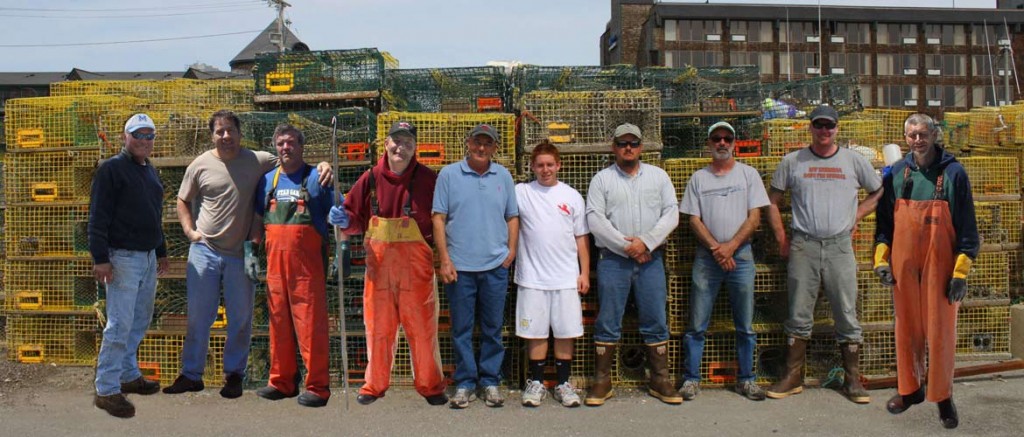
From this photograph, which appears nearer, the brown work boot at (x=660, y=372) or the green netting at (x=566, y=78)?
the brown work boot at (x=660, y=372)

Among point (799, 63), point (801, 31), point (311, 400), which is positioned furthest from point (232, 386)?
point (801, 31)

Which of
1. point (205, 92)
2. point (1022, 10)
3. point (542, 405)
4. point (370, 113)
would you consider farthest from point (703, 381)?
point (1022, 10)

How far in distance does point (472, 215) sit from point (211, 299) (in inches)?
76.8

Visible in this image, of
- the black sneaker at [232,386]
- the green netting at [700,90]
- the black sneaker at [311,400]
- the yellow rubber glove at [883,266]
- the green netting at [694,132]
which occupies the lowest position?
the black sneaker at [311,400]

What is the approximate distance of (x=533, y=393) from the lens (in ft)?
21.7

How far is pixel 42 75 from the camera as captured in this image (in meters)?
63.4

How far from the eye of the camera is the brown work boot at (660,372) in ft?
22.4

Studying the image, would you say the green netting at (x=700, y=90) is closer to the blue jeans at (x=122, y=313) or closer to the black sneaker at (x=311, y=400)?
the black sneaker at (x=311, y=400)

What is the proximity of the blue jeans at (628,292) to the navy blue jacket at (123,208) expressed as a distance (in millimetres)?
3535

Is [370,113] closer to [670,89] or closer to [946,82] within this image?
[670,89]

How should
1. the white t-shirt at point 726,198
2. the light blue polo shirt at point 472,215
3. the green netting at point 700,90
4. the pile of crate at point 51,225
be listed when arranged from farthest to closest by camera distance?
the pile of crate at point 51,225 < the green netting at point 700,90 < the white t-shirt at point 726,198 < the light blue polo shirt at point 472,215

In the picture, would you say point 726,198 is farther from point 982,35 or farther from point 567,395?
point 982,35

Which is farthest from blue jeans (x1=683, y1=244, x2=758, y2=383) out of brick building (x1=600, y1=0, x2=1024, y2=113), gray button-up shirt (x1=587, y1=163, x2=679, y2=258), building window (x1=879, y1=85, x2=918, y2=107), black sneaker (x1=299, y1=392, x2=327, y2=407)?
building window (x1=879, y1=85, x2=918, y2=107)

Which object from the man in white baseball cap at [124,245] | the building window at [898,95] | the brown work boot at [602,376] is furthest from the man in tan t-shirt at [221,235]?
the building window at [898,95]
